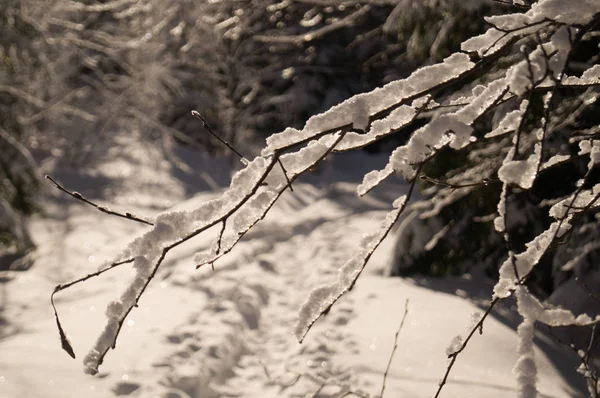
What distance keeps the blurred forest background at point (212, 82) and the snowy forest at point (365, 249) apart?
38mm

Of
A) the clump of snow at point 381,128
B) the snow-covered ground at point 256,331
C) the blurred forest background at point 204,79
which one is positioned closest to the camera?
the clump of snow at point 381,128

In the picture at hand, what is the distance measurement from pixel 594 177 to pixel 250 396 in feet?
9.92

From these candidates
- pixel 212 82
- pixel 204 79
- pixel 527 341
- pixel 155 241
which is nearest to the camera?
pixel 527 341

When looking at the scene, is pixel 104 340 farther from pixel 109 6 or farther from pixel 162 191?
pixel 162 191

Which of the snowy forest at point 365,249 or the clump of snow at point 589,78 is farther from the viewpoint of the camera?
the clump of snow at point 589,78

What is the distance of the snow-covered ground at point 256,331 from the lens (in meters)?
3.18

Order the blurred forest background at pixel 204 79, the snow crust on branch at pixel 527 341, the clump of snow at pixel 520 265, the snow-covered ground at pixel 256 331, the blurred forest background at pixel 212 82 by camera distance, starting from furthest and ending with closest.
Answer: the blurred forest background at pixel 204 79 < the blurred forest background at pixel 212 82 < the snow-covered ground at pixel 256 331 < the clump of snow at pixel 520 265 < the snow crust on branch at pixel 527 341

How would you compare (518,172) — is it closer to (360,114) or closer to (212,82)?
(360,114)

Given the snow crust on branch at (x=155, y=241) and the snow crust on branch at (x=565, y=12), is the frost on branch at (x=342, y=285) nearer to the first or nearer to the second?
the snow crust on branch at (x=155, y=241)

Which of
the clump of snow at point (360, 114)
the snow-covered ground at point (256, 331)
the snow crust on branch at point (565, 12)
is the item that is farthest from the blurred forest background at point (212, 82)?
the clump of snow at point (360, 114)

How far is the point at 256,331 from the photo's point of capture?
173 inches

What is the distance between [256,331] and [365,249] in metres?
3.23

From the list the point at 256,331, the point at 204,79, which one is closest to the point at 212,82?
the point at 204,79

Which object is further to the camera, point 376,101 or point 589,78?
point 589,78
